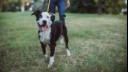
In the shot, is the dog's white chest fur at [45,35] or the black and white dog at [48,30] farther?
the dog's white chest fur at [45,35]

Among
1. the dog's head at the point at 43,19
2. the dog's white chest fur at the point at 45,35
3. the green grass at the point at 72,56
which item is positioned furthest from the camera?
the dog's white chest fur at the point at 45,35

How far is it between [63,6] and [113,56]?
1604 mm

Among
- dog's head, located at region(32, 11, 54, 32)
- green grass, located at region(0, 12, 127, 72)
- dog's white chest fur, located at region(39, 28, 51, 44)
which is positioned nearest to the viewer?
dog's head, located at region(32, 11, 54, 32)

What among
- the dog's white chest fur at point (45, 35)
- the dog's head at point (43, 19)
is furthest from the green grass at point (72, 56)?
the dog's head at point (43, 19)

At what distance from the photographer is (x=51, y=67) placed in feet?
18.0

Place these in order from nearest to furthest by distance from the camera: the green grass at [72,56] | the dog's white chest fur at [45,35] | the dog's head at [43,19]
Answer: the dog's head at [43,19] < the green grass at [72,56] < the dog's white chest fur at [45,35]

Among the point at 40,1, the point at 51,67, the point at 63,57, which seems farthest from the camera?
the point at 40,1

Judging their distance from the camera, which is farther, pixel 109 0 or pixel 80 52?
pixel 109 0

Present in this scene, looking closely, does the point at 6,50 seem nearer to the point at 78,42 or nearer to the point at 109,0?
the point at 78,42

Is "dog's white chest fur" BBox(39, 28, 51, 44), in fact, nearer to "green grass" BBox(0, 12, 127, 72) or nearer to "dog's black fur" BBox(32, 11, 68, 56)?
"dog's black fur" BBox(32, 11, 68, 56)

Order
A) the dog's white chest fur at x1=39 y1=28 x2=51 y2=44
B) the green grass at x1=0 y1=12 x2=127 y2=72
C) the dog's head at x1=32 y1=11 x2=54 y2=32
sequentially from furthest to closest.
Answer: the dog's white chest fur at x1=39 y1=28 x2=51 y2=44 < the green grass at x1=0 y1=12 x2=127 y2=72 < the dog's head at x1=32 y1=11 x2=54 y2=32

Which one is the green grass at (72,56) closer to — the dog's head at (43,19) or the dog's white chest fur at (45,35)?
the dog's white chest fur at (45,35)

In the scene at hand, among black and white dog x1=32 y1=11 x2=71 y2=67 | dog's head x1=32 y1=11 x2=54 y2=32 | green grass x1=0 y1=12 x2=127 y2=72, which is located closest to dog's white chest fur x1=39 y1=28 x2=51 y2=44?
black and white dog x1=32 y1=11 x2=71 y2=67

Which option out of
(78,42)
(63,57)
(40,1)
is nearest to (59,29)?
(63,57)
